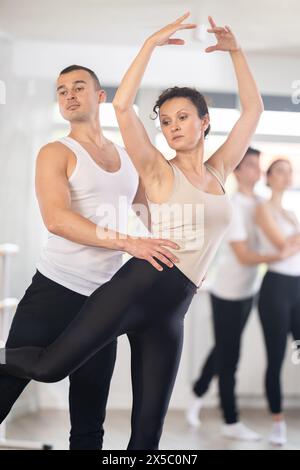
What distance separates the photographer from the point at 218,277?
344 cm

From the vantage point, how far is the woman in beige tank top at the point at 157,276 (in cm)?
206

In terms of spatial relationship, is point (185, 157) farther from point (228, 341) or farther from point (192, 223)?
point (228, 341)

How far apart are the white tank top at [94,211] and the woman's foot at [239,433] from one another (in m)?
1.39

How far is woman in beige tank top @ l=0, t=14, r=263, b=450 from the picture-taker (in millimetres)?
2061

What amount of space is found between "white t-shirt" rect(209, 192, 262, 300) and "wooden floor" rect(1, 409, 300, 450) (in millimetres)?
562

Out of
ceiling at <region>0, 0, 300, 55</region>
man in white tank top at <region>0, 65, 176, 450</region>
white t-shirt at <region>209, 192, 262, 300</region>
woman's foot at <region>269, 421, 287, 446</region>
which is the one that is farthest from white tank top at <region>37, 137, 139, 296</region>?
woman's foot at <region>269, 421, 287, 446</region>

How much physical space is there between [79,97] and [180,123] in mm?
328

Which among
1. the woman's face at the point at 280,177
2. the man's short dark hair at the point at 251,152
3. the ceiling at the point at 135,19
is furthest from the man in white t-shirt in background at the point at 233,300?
the ceiling at the point at 135,19

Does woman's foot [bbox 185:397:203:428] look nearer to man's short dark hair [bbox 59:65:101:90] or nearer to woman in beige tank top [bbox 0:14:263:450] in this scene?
woman in beige tank top [bbox 0:14:263:450]

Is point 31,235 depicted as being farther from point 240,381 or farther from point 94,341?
point 240,381

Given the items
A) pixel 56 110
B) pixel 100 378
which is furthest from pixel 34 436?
pixel 56 110

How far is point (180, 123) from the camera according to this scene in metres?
2.20

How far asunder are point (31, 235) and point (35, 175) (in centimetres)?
21

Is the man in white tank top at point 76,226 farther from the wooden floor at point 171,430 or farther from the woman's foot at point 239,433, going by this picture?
the woman's foot at point 239,433
